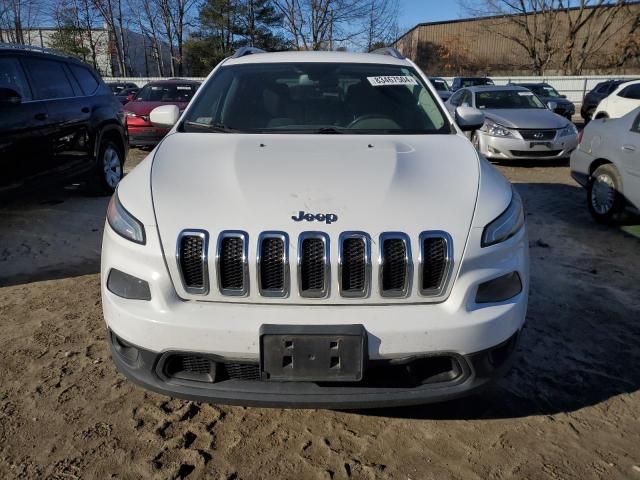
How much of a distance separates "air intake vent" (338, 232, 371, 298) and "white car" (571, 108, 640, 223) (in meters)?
4.35

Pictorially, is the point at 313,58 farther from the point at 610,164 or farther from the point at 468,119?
the point at 610,164

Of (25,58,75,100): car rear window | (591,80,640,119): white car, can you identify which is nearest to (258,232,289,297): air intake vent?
(25,58,75,100): car rear window

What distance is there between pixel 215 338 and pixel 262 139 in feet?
4.34

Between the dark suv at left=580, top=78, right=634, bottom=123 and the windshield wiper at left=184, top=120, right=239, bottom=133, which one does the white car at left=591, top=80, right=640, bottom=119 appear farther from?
the windshield wiper at left=184, top=120, right=239, bottom=133

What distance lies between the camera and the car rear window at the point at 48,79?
562 centimetres

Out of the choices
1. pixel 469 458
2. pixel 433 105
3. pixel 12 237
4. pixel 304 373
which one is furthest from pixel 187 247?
pixel 12 237

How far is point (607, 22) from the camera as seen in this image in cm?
3556

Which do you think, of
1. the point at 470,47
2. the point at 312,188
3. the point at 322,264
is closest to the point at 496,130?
the point at 312,188

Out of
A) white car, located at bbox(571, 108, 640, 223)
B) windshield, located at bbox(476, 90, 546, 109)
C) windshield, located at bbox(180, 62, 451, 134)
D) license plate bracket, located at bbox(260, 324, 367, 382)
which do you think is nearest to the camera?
license plate bracket, located at bbox(260, 324, 367, 382)

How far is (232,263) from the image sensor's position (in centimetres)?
207

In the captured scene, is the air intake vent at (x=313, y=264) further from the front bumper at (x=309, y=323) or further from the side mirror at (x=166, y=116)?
the side mirror at (x=166, y=116)

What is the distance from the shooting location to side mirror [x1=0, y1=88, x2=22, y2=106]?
16.1ft

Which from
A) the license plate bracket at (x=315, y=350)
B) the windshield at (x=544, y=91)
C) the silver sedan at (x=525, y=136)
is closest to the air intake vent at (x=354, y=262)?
the license plate bracket at (x=315, y=350)

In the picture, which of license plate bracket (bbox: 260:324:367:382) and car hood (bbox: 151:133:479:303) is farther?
car hood (bbox: 151:133:479:303)
